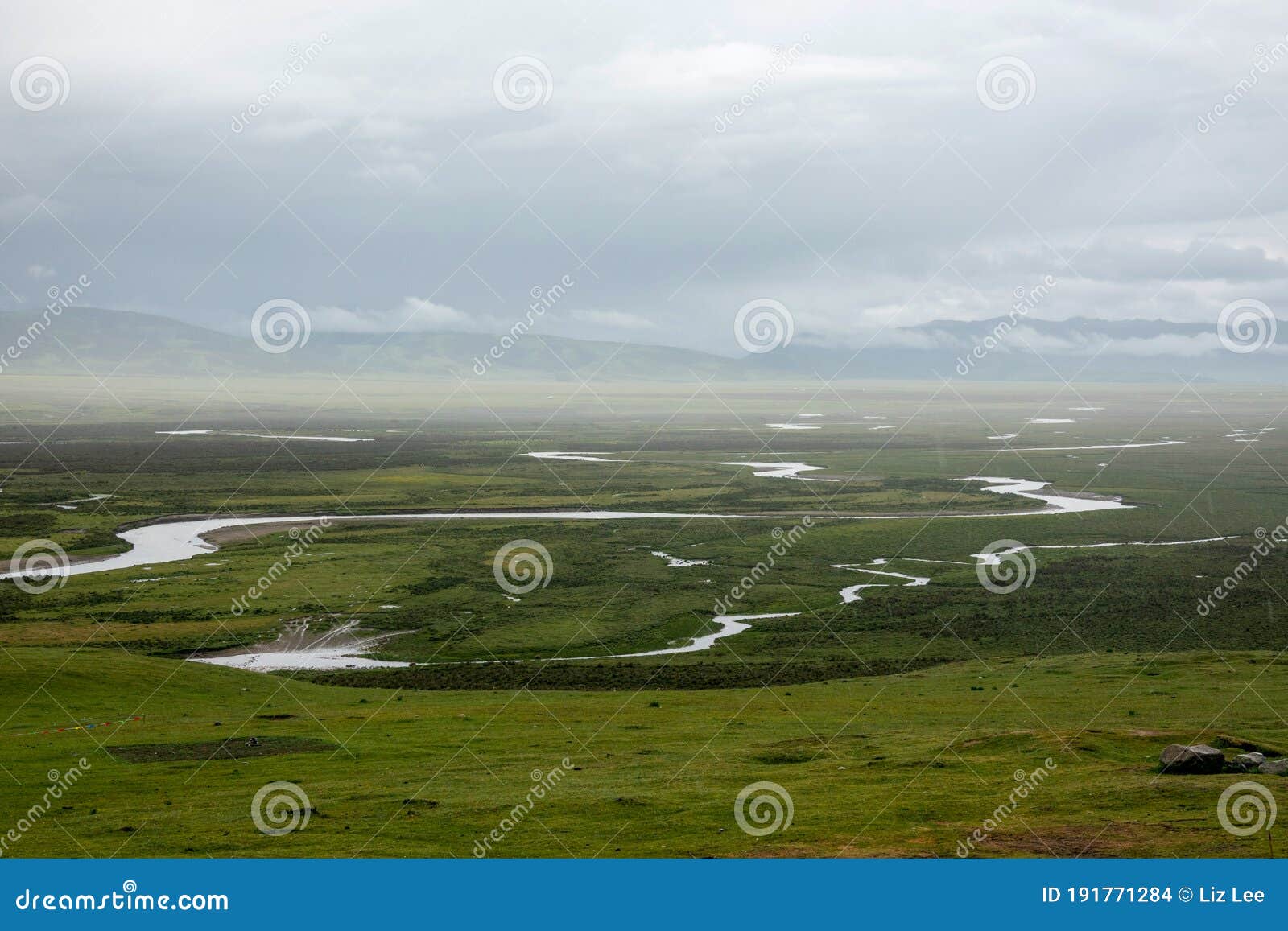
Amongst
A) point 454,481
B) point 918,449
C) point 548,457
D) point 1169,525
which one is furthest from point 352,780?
point 918,449

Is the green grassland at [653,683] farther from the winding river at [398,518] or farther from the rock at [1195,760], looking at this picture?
the winding river at [398,518]

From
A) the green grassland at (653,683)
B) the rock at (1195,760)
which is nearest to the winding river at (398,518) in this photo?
the green grassland at (653,683)

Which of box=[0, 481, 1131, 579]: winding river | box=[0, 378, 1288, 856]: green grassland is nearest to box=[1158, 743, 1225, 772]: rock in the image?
box=[0, 378, 1288, 856]: green grassland

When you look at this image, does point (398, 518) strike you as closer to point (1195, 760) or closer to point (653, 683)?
point (653, 683)

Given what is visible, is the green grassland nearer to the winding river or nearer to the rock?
the rock

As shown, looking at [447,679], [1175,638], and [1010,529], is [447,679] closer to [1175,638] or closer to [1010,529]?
[1175,638]

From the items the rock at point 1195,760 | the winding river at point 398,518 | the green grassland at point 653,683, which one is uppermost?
the winding river at point 398,518
